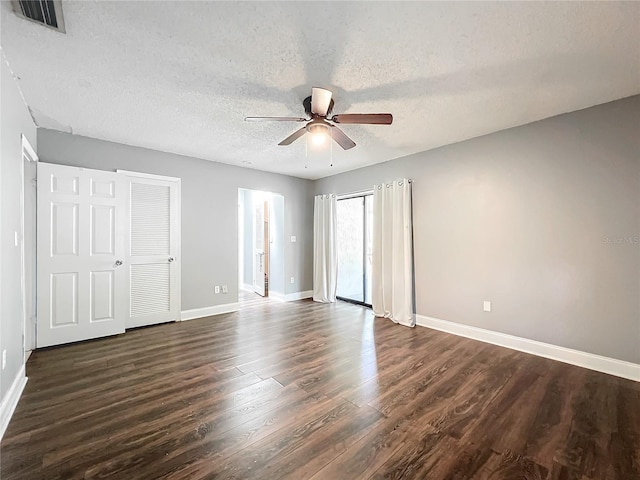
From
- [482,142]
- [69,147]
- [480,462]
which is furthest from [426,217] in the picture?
[69,147]

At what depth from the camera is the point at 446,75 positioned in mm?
2199

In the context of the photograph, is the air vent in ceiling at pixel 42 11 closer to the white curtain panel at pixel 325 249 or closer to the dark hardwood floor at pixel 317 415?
the dark hardwood floor at pixel 317 415

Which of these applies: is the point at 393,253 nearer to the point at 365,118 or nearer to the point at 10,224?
the point at 365,118

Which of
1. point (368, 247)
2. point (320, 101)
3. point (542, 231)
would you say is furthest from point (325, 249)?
point (320, 101)

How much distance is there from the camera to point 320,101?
7.43 ft

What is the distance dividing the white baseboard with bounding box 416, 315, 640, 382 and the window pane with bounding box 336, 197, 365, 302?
172 centimetres

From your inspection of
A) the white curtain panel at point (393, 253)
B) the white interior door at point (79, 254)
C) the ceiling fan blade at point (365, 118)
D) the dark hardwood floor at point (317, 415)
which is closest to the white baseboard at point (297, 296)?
the white curtain panel at point (393, 253)

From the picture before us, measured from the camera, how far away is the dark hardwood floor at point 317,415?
1.54 m

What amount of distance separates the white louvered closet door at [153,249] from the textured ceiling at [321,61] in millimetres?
1058

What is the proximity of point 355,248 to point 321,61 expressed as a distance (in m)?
3.85

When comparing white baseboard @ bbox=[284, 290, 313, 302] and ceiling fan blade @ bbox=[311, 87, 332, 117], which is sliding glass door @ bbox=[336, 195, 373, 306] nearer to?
white baseboard @ bbox=[284, 290, 313, 302]

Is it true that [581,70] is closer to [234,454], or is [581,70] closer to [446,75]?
[446,75]

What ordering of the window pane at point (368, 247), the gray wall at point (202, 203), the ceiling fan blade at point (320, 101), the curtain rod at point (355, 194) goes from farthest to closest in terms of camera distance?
the window pane at point (368, 247) < the curtain rod at point (355, 194) < the gray wall at point (202, 203) < the ceiling fan blade at point (320, 101)

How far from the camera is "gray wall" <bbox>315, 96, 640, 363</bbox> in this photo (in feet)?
8.41
